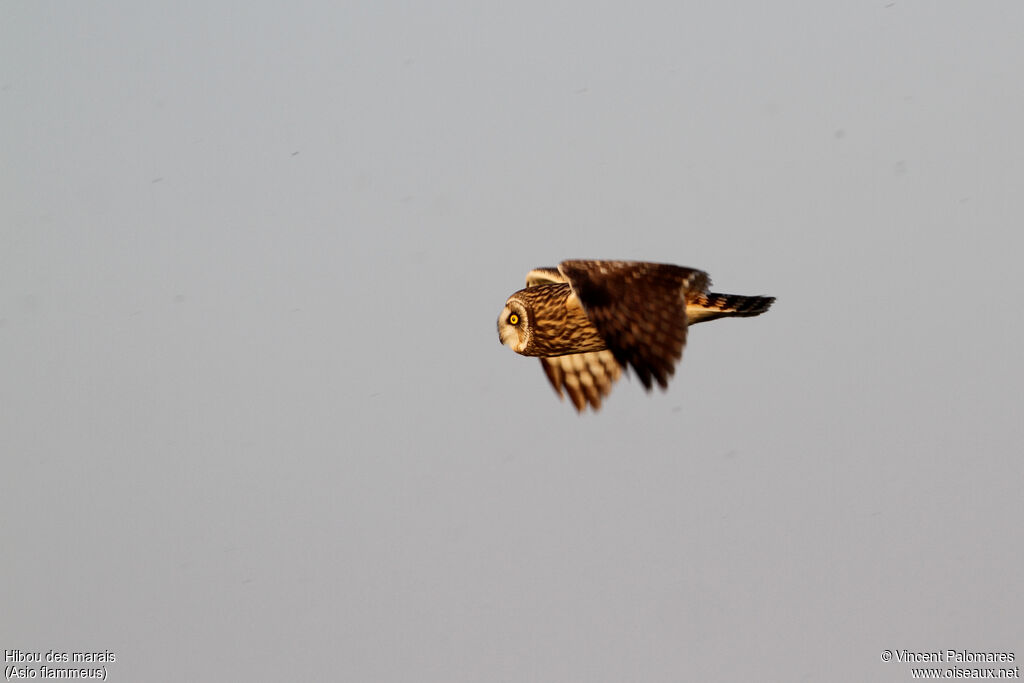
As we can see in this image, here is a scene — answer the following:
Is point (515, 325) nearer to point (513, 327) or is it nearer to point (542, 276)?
point (513, 327)

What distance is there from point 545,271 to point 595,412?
2097 mm

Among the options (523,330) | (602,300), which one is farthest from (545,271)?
(602,300)

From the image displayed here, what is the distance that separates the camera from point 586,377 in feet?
77.5

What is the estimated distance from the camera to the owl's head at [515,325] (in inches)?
839

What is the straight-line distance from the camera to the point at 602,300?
765 inches

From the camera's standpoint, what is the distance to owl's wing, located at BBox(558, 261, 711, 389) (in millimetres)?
18562

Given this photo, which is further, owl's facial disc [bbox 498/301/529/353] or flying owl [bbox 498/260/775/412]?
owl's facial disc [bbox 498/301/529/353]

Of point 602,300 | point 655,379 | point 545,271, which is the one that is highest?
point 545,271

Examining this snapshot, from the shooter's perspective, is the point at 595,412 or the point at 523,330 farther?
the point at 595,412

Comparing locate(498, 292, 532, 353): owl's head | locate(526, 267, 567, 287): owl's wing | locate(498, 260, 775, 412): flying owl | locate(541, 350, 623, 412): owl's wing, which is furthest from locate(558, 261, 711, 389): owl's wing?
locate(541, 350, 623, 412): owl's wing

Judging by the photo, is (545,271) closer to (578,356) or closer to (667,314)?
(578,356)

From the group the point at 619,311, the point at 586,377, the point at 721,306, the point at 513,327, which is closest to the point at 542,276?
the point at 513,327

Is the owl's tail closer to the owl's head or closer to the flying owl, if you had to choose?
the flying owl

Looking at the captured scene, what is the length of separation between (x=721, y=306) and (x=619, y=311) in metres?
2.18
